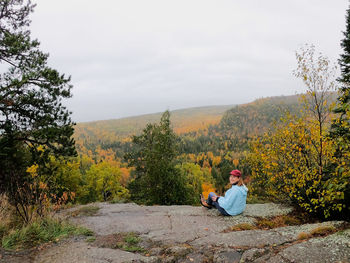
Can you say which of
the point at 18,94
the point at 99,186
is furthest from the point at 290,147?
the point at 99,186

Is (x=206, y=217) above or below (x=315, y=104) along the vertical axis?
below

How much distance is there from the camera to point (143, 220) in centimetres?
869

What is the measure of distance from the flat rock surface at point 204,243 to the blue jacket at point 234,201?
28 centimetres

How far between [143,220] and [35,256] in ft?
12.4

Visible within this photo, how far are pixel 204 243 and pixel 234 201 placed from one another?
104 inches

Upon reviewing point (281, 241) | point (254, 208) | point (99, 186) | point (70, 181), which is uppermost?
point (281, 241)

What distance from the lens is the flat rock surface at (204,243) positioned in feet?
15.3

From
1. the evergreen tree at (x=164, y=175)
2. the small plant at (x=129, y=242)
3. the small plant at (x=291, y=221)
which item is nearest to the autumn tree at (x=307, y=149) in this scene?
the small plant at (x=291, y=221)

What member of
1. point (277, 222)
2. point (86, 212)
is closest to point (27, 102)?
point (86, 212)

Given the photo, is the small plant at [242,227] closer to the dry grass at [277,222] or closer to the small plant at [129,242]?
the dry grass at [277,222]

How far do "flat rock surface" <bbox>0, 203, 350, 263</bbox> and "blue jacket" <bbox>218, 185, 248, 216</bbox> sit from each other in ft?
0.91

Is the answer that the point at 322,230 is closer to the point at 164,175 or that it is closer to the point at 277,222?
the point at 277,222

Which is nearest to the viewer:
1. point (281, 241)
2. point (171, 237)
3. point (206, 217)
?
point (281, 241)

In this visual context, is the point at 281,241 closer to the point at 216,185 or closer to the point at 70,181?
the point at 70,181
